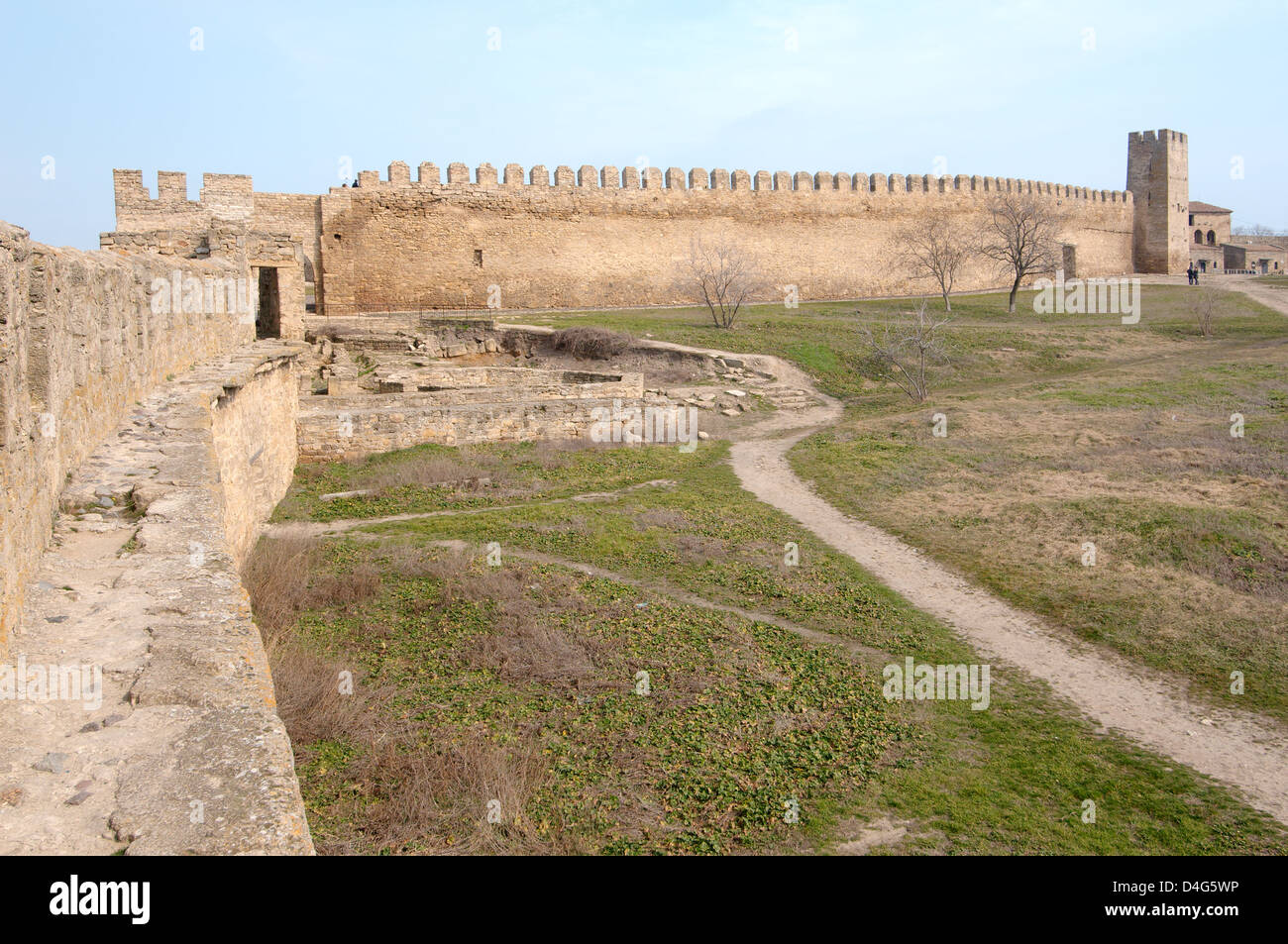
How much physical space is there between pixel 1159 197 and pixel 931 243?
70.2 ft

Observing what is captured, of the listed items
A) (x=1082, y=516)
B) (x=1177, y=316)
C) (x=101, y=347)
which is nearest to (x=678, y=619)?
(x=101, y=347)

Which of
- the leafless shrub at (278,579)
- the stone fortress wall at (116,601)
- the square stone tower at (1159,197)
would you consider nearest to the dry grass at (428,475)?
the leafless shrub at (278,579)

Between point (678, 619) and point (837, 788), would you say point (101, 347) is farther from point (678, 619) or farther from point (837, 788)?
point (837, 788)

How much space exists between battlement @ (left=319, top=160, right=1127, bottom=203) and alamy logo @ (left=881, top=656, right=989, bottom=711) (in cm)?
2651

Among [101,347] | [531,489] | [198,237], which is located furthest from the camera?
[198,237]

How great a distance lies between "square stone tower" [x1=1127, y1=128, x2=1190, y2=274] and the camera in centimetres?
5034

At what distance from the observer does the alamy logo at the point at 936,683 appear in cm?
730

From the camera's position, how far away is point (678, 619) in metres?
8.78

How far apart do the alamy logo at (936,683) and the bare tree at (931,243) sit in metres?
32.0

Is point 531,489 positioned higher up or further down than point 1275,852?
higher up

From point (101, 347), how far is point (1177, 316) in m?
35.7

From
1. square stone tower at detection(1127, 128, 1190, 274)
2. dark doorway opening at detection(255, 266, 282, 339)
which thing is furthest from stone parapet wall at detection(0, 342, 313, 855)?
square stone tower at detection(1127, 128, 1190, 274)

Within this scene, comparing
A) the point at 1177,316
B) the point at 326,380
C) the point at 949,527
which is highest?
the point at 1177,316
